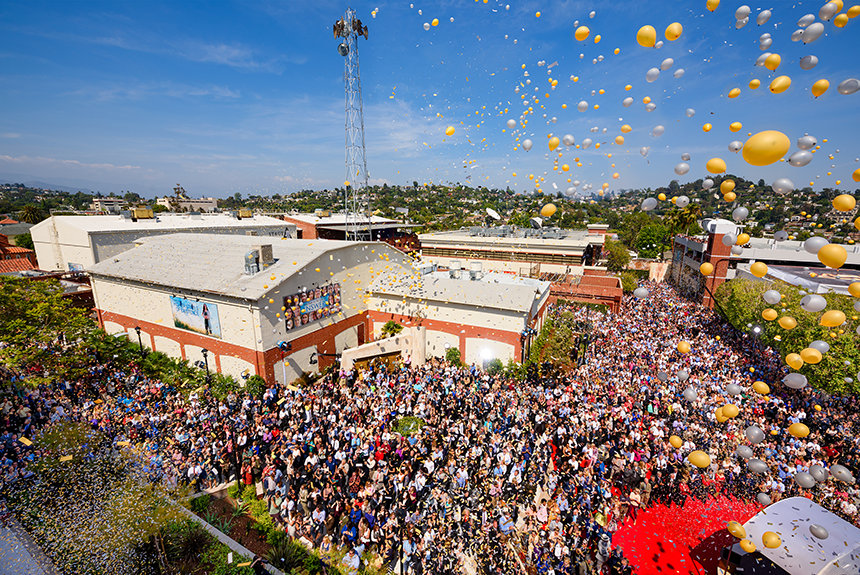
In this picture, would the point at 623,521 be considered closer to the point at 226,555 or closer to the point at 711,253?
the point at 226,555

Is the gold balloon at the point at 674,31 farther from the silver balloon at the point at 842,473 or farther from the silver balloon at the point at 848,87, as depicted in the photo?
the silver balloon at the point at 842,473

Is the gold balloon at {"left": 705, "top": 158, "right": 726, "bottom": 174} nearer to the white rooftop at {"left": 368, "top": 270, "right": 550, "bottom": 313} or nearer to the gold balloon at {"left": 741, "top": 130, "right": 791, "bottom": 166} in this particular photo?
the gold balloon at {"left": 741, "top": 130, "right": 791, "bottom": 166}

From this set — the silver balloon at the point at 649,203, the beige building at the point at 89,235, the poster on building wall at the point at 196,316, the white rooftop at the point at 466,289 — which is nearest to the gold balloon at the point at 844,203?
the silver balloon at the point at 649,203

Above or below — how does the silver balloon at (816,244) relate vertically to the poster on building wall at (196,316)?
above

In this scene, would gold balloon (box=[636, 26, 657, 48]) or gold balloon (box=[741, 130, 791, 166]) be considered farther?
gold balloon (box=[636, 26, 657, 48])

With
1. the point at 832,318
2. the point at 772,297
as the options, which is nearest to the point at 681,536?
the point at 772,297

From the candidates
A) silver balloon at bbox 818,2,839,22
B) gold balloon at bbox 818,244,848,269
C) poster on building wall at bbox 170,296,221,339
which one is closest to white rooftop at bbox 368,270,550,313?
poster on building wall at bbox 170,296,221,339

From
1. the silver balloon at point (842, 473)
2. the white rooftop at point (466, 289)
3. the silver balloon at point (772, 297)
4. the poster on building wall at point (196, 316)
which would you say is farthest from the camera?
the white rooftop at point (466, 289)
